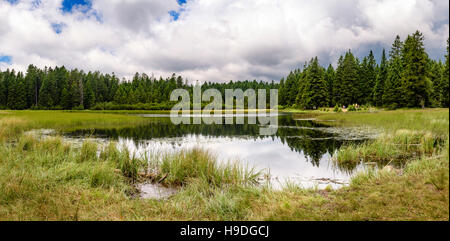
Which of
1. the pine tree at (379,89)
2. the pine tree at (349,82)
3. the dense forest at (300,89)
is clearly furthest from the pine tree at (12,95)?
the pine tree at (379,89)

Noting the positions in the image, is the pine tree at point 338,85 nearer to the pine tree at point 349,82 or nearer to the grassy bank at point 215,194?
the pine tree at point 349,82

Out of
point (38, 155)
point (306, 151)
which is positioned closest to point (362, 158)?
point (306, 151)

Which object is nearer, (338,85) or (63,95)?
(338,85)

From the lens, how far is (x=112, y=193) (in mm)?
A: 6773

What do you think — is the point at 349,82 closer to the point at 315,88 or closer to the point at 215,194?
the point at 315,88

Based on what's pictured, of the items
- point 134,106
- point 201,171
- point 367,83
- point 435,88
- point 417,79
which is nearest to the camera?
point 435,88

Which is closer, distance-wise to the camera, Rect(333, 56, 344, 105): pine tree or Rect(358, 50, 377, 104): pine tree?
Rect(358, 50, 377, 104): pine tree

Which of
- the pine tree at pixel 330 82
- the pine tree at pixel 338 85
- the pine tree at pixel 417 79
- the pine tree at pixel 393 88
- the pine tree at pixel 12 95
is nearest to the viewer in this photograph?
the pine tree at pixel 417 79

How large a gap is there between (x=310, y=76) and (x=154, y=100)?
182ft

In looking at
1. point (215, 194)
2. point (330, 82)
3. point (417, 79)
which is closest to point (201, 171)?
point (215, 194)

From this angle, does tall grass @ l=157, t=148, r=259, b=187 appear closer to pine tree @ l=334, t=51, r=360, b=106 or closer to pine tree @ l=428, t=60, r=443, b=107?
pine tree @ l=428, t=60, r=443, b=107

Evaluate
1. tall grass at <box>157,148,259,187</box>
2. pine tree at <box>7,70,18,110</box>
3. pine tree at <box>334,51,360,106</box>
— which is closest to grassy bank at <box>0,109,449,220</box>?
tall grass at <box>157,148,259,187</box>

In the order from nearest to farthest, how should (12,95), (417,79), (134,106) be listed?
1. (417,79)
2. (12,95)
3. (134,106)
